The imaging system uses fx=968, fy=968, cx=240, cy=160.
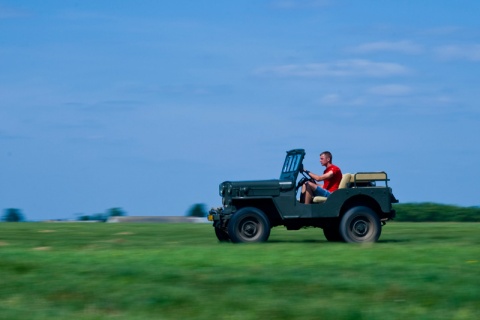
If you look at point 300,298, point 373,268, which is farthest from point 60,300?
point 373,268

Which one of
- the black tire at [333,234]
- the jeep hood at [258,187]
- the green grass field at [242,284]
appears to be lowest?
the green grass field at [242,284]

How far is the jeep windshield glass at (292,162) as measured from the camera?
19.4 m

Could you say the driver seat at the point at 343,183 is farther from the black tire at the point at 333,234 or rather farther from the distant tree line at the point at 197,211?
the distant tree line at the point at 197,211

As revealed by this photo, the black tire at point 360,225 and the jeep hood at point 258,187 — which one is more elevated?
the jeep hood at point 258,187

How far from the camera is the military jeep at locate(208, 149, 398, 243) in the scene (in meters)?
18.7

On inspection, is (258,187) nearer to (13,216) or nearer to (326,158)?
(326,158)

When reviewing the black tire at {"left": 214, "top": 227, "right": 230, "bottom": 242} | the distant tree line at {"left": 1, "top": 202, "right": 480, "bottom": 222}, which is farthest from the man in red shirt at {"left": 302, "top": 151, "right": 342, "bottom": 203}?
the distant tree line at {"left": 1, "top": 202, "right": 480, "bottom": 222}

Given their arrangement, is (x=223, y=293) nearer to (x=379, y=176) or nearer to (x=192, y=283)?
(x=192, y=283)

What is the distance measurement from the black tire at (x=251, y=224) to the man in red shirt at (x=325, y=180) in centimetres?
102

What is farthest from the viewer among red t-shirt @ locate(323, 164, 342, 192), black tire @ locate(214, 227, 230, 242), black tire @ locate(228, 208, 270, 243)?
black tire @ locate(214, 227, 230, 242)

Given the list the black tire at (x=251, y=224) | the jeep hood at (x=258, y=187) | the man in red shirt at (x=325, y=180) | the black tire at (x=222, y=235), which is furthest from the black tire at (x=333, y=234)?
the black tire at (x=222, y=235)

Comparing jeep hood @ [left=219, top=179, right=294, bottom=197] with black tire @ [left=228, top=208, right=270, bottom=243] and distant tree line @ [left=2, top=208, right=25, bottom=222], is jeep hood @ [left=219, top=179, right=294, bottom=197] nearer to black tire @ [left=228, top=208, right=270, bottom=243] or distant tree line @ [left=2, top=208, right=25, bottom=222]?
black tire @ [left=228, top=208, right=270, bottom=243]

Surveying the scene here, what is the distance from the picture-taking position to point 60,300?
10875 millimetres

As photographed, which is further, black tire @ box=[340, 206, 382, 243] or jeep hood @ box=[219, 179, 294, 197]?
jeep hood @ box=[219, 179, 294, 197]
